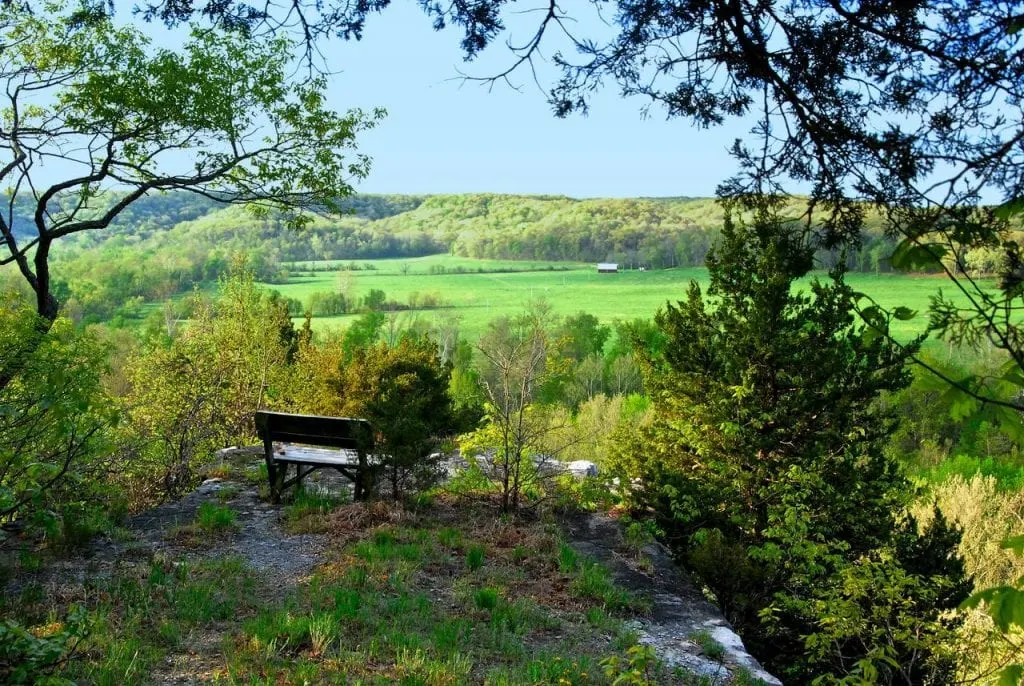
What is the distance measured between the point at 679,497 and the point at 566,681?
4.44 metres

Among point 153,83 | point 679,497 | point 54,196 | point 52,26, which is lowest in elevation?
point 679,497

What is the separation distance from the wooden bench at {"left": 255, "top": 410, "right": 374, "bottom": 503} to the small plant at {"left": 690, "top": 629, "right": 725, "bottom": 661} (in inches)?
129

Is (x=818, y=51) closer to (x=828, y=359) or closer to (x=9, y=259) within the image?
(x=828, y=359)

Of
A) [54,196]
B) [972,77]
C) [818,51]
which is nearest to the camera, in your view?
[972,77]

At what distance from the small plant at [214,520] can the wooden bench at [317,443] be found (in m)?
0.72

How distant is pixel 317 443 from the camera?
783 cm

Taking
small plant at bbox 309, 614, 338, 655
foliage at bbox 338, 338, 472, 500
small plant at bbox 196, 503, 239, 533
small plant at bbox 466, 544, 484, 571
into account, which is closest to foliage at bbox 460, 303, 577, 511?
foliage at bbox 338, 338, 472, 500

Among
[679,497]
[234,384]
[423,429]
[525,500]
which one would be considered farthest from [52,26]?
[679,497]

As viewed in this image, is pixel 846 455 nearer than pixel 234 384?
Yes

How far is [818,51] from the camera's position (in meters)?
3.94

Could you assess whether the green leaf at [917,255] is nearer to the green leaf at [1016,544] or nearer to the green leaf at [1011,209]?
the green leaf at [1011,209]

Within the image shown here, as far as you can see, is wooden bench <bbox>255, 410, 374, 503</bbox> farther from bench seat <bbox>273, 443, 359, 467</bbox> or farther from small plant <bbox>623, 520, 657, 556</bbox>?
small plant <bbox>623, 520, 657, 556</bbox>

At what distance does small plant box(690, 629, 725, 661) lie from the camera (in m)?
5.23

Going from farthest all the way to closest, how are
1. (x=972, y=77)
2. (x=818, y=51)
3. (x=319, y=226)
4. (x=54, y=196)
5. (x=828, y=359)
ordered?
(x=319, y=226), (x=54, y=196), (x=828, y=359), (x=818, y=51), (x=972, y=77)
